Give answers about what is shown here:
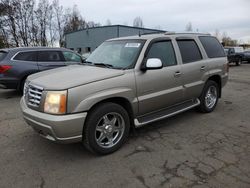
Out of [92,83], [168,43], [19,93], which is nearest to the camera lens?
[92,83]

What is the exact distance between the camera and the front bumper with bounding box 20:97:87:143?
2.95 metres

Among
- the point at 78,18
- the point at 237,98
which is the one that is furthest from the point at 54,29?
the point at 237,98

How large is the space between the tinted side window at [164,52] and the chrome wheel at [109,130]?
129 centimetres

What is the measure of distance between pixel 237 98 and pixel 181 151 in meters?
4.51

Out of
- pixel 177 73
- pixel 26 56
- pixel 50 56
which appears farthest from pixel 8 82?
pixel 177 73

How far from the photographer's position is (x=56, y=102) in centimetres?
297

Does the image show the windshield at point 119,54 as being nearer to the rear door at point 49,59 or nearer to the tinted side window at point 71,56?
the rear door at point 49,59

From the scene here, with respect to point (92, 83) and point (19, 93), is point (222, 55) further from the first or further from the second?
point (19, 93)

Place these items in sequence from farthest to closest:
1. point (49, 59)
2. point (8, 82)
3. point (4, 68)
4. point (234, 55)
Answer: point (234, 55) < point (49, 59) < point (8, 82) < point (4, 68)

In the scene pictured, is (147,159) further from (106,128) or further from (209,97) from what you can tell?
(209,97)

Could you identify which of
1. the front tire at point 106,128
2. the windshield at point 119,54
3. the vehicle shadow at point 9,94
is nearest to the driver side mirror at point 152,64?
the windshield at point 119,54

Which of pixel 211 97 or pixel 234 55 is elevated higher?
pixel 234 55

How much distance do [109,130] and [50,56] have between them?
5.60 meters

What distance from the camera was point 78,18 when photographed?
1857 inches
